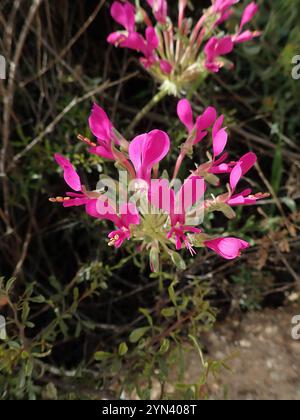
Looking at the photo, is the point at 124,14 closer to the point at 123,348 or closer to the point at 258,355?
the point at 123,348

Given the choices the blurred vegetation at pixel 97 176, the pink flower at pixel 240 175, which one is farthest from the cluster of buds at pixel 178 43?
the pink flower at pixel 240 175

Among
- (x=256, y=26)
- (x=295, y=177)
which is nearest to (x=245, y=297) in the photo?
(x=295, y=177)

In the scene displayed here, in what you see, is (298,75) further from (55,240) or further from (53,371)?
(53,371)

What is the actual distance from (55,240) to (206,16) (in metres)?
0.74

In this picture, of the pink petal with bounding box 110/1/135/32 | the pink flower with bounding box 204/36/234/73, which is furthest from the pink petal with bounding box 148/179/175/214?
the pink petal with bounding box 110/1/135/32

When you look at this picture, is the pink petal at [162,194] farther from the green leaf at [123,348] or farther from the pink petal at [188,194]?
the green leaf at [123,348]

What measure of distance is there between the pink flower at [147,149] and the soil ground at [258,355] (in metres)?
0.69

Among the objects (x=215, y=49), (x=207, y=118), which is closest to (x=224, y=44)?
(x=215, y=49)

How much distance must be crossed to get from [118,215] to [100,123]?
0.13 m

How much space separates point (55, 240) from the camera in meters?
1.52

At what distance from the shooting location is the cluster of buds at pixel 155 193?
0.72m

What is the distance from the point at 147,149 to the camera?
700 mm

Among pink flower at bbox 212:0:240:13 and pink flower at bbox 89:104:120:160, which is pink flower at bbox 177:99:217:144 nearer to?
pink flower at bbox 89:104:120:160
